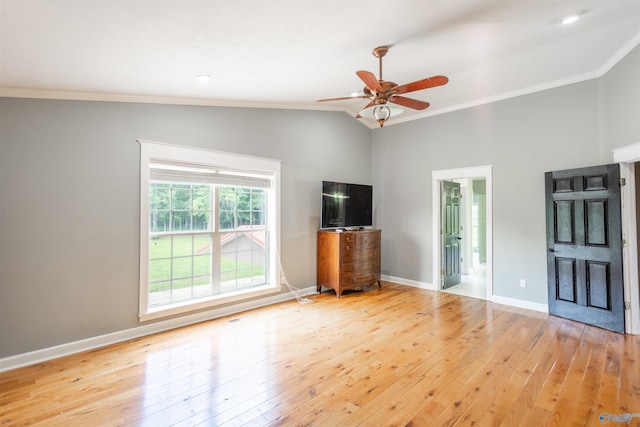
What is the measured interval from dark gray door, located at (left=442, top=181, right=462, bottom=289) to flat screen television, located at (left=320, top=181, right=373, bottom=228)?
1.32 metres

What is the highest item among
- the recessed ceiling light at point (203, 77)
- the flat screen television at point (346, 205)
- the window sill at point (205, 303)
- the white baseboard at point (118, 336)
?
the recessed ceiling light at point (203, 77)

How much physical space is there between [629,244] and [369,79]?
3602 millimetres

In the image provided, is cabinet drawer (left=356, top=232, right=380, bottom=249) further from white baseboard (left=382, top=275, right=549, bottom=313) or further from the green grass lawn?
the green grass lawn

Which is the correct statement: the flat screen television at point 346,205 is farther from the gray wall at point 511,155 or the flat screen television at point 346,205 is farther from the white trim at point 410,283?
the white trim at point 410,283

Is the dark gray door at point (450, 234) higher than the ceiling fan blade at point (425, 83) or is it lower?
lower

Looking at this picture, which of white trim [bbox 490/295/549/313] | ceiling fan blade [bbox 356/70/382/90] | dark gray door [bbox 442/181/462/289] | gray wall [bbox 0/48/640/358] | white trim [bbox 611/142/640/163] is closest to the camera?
ceiling fan blade [bbox 356/70/382/90]

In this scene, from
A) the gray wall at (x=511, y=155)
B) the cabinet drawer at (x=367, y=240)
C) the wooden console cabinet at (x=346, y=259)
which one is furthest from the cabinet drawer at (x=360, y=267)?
the gray wall at (x=511, y=155)

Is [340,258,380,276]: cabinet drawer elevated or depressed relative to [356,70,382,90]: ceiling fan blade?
depressed

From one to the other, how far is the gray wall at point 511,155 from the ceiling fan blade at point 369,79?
2.86 metres

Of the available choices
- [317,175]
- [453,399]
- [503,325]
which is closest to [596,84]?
[503,325]

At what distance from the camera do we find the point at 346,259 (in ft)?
16.2

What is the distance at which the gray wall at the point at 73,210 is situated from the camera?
8.80 ft

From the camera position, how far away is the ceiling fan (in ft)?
8.33

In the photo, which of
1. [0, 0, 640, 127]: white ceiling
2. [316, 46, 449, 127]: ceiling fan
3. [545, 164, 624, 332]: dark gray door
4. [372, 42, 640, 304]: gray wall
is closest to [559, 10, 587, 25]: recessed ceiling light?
[0, 0, 640, 127]: white ceiling
